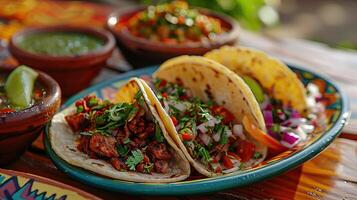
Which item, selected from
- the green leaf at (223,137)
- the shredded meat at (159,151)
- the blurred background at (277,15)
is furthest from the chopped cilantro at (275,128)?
the blurred background at (277,15)

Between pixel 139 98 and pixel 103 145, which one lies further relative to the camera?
pixel 139 98

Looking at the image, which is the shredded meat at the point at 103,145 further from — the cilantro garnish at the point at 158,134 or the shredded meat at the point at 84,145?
the cilantro garnish at the point at 158,134

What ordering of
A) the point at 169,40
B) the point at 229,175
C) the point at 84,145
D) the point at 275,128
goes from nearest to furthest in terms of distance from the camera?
1. the point at 229,175
2. the point at 84,145
3. the point at 275,128
4. the point at 169,40

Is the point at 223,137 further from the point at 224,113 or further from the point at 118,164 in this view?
the point at 118,164

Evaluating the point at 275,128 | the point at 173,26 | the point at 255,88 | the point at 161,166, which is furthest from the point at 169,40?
the point at 161,166

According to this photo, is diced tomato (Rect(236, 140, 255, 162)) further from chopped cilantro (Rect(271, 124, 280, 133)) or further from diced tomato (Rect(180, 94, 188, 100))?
diced tomato (Rect(180, 94, 188, 100))
